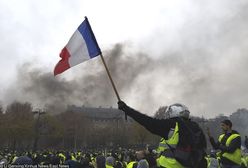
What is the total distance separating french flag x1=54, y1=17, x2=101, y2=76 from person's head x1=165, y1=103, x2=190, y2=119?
2171 millimetres

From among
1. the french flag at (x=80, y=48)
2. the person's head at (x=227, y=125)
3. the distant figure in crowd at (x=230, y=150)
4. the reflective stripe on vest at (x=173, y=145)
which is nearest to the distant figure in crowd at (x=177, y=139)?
the reflective stripe on vest at (x=173, y=145)

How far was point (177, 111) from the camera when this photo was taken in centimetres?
470

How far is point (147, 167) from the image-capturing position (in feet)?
27.2

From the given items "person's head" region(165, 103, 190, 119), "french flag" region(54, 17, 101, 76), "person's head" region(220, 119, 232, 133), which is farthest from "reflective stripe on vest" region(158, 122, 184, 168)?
"person's head" region(220, 119, 232, 133)

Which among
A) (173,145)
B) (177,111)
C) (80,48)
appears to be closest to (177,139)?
(173,145)

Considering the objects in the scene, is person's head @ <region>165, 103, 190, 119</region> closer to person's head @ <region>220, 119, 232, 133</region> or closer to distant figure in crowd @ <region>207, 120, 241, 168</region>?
distant figure in crowd @ <region>207, 120, 241, 168</region>

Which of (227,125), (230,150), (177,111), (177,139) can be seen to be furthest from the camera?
(227,125)

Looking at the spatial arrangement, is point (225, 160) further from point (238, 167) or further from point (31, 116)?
point (31, 116)

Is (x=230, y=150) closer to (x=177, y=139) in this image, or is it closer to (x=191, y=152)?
(x=191, y=152)

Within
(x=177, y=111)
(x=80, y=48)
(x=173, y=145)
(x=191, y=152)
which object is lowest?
(x=191, y=152)

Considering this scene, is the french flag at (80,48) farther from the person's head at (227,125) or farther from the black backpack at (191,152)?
the person's head at (227,125)

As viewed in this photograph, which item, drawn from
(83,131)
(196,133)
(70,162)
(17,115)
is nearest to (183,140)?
(196,133)

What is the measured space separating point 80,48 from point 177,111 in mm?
2927

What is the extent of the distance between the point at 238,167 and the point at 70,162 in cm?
724
